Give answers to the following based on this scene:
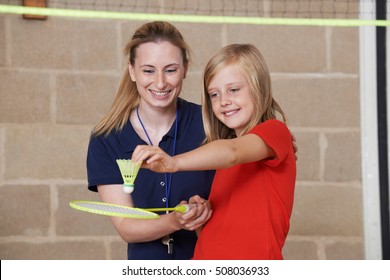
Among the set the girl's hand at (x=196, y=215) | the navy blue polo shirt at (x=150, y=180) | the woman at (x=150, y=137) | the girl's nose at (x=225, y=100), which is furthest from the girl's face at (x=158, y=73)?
the girl's hand at (x=196, y=215)

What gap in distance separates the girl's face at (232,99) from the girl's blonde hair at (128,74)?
0.91 feet

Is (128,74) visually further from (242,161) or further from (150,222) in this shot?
(242,161)

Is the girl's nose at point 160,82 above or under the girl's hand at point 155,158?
above

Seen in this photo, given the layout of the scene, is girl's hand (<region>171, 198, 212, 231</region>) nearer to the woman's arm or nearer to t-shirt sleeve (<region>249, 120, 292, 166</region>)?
the woman's arm

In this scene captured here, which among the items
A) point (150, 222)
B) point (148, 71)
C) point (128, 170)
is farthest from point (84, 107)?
point (128, 170)

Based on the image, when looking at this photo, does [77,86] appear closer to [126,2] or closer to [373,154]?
[126,2]

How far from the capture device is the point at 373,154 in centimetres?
348

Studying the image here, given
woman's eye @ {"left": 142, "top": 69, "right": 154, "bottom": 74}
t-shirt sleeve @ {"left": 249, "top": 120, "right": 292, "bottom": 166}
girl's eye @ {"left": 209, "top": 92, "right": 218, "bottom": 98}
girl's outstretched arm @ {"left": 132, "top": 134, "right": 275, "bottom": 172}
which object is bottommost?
girl's outstretched arm @ {"left": 132, "top": 134, "right": 275, "bottom": 172}

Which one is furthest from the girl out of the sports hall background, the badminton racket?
the sports hall background

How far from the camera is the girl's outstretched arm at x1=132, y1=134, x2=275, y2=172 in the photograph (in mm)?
1507

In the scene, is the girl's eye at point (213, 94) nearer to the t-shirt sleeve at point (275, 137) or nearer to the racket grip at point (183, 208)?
the t-shirt sleeve at point (275, 137)

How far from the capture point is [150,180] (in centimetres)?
205

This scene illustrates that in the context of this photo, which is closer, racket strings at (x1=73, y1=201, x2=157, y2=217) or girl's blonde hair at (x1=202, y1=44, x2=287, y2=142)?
racket strings at (x1=73, y1=201, x2=157, y2=217)

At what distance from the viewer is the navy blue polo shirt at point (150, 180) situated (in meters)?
2.03
